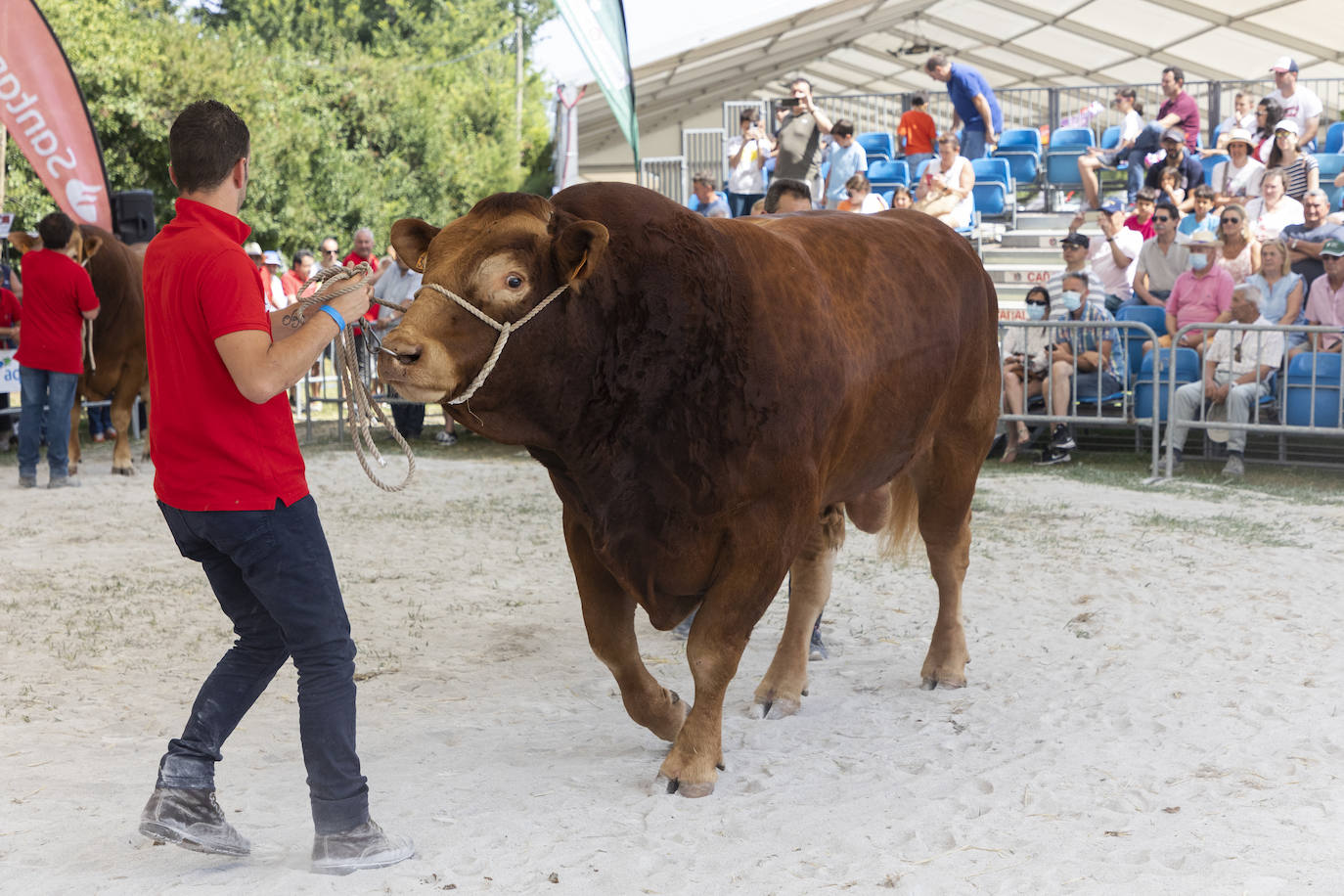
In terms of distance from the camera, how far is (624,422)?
3.30 m

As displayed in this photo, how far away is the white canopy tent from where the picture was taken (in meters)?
15.4

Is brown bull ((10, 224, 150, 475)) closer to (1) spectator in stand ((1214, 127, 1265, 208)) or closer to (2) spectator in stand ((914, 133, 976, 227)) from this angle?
(2) spectator in stand ((914, 133, 976, 227))

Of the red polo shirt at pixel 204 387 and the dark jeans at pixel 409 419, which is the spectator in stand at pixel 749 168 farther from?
the red polo shirt at pixel 204 387

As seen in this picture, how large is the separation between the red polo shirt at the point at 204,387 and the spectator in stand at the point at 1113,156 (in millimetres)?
13104

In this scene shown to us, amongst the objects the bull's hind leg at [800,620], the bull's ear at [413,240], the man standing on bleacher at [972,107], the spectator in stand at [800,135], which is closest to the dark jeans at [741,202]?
the spectator in stand at [800,135]

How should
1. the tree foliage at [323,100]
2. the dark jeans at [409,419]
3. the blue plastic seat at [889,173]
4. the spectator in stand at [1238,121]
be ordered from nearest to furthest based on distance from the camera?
the dark jeans at [409,419]
the spectator in stand at [1238,121]
the blue plastic seat at [889,173]
the tree foliage at [323,100]

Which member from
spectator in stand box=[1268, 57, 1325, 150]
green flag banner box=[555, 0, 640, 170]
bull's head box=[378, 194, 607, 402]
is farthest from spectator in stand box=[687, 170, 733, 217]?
bull's head box=[378, 194, 607, 402]

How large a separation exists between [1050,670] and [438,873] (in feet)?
8.56

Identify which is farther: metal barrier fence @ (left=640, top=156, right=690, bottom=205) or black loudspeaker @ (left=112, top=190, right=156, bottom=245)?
metal barrier fence @ (left=640, top=156, right=690, bottom=205)

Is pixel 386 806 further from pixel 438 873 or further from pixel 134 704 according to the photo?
pixel 134 704

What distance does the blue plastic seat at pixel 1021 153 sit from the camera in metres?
15.9

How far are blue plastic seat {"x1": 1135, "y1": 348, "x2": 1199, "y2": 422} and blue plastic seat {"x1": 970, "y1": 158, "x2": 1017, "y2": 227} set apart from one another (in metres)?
5.52

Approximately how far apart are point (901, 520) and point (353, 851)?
270cm

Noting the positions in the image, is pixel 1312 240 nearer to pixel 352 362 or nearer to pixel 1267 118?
pixel 1267 118
